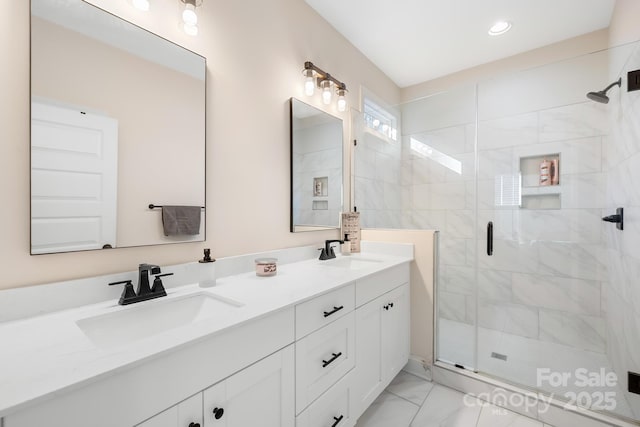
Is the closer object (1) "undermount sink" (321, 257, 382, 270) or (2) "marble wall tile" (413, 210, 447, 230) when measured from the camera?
(1) "undermount sink" (321, 257, 382, 270)

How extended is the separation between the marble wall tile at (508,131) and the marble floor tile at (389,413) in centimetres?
204

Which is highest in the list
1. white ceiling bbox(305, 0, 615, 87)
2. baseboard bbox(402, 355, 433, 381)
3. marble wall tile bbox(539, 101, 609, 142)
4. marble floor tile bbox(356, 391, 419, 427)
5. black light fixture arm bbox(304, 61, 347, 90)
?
white ceiling bbox(305, 0, 615, 87)

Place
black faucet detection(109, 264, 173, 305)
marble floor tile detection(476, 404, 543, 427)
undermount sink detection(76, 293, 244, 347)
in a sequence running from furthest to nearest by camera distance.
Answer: marble floor tile detection(476, 404, 543, 427)
black faucet detection(109, 264, 173, 305)
undermount sink detection(76, 293, 244, 347)

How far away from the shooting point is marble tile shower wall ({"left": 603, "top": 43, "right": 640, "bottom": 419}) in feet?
4.75

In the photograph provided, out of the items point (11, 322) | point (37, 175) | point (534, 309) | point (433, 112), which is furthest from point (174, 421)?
point (433, 112)

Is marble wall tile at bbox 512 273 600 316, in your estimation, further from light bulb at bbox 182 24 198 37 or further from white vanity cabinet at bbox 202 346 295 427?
light bulb at bbox 182 24 198 37

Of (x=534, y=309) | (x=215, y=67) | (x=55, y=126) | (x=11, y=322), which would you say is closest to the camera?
(x=11, y=322)

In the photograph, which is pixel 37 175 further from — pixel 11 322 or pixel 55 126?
pixel 11 322

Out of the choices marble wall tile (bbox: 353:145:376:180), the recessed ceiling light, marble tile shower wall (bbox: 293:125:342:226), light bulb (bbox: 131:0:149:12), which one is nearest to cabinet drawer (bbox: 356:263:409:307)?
marble tile shower wall (bbox: 293:125:342:226)

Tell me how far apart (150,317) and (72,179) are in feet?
1.84

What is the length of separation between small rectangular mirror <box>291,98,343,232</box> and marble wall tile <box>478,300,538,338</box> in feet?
4.70

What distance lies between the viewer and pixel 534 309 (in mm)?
2246

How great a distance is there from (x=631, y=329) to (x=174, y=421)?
88.5 inches

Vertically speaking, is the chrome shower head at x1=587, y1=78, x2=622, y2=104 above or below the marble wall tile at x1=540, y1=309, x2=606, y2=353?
above
